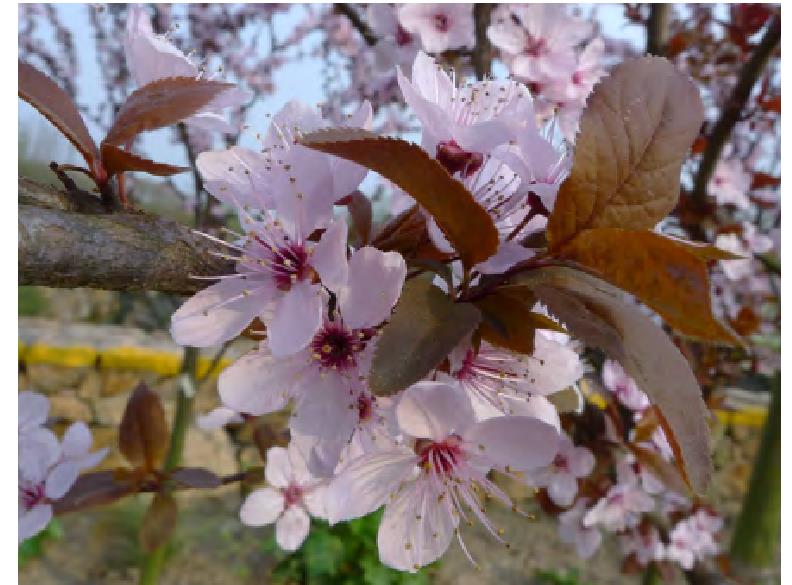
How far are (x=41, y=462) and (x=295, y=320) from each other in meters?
0.64

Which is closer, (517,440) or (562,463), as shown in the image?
(517,440)

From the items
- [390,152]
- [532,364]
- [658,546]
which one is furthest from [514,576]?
[390,152]

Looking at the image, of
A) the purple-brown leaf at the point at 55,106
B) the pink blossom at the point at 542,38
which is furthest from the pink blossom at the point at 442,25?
the purple-brown leaf at the point at 55,106

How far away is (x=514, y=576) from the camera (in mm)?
3025

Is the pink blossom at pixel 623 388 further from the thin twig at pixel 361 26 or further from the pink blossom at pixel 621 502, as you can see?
the thin twig at pixel 361 26

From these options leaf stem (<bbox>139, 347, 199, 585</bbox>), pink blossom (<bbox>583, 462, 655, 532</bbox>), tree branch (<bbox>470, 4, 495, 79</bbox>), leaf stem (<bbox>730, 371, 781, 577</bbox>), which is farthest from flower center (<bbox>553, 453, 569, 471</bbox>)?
leaf stem (<bbox>730, 371, 781, 577</bbox>)

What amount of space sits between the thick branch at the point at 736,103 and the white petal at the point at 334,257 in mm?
1647

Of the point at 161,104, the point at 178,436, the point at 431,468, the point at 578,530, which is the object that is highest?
the point at 161,104

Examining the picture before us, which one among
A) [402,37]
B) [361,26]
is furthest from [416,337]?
[361,26]

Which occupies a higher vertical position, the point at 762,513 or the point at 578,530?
the point at 578,530

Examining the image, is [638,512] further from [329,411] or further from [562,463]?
[329,411]

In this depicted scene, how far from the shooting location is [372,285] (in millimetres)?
421

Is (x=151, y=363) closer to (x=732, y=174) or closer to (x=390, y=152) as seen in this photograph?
(x=732, y=174)

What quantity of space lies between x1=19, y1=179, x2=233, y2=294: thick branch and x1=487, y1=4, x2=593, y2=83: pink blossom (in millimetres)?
848
